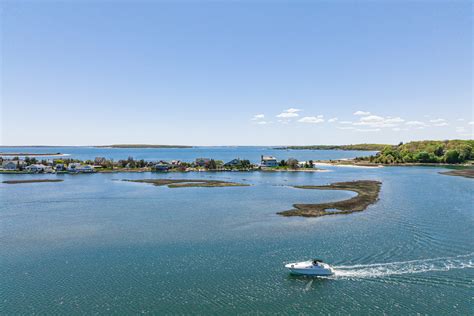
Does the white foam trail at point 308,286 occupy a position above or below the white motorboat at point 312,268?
below

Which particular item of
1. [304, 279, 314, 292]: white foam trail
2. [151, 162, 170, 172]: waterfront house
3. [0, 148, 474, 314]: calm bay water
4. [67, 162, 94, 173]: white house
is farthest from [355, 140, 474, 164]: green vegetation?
[304, 279, 314, 292]: white foam trail

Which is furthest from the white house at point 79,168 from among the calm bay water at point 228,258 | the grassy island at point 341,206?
the grassy island at point 341,206

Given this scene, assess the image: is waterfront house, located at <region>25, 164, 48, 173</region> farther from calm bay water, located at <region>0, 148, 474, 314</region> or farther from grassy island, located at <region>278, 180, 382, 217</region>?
grassy island, located at <region>278, 180, 382, 217</region>

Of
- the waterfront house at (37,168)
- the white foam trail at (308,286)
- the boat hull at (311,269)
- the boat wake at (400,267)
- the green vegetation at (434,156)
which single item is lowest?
the white foam trail at (308,286)

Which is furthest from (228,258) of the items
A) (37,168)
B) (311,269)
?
(37,168)

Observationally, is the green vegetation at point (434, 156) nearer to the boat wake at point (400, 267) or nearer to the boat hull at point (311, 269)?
the boat wake at point (400, 267)

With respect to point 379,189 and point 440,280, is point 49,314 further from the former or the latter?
point 379,189

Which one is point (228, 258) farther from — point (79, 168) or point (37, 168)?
point (37, 168)
